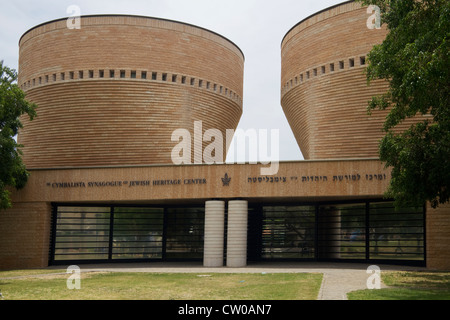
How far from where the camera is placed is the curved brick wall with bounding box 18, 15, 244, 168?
3016cm

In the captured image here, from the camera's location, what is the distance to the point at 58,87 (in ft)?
102

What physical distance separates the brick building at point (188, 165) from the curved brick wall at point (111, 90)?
7cm

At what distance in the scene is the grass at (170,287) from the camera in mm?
12898

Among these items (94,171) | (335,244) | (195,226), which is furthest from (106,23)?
(335,244)

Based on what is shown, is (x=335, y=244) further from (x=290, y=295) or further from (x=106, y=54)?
(x=106, y=54)

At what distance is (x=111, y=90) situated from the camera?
30.4 metres

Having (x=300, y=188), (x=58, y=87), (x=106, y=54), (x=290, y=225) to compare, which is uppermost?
(x=106, y=54)

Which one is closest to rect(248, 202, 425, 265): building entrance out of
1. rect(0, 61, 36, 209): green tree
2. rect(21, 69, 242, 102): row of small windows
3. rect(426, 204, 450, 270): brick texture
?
rect(426, 204, 450, 270): brick texture

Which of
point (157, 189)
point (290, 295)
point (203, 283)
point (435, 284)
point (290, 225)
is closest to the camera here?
point (290, 295)

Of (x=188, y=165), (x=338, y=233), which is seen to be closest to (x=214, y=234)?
(x=188, y=165)

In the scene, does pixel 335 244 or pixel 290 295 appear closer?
pixel 290 295

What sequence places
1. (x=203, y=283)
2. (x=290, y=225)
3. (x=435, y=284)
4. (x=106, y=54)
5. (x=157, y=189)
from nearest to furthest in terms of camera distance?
(x=435, y=284) < (x=203, y=283) < (x=157, y=189) < (x=290, y=225) < (x=106, y=54)

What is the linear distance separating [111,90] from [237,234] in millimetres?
12179

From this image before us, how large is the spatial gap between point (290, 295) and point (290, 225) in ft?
46.4
